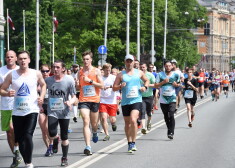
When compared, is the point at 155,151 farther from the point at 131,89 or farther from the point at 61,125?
the point at 61,125

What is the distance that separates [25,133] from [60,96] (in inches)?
58.8

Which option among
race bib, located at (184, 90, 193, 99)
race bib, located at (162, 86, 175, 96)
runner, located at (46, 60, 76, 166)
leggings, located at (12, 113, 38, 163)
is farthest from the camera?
race bib, located at (184, 90, 193, 99)

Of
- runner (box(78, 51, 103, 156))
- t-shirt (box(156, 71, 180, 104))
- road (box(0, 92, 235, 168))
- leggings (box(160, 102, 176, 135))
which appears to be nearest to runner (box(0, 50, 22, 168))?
road (box(0, 92, 235, 168))

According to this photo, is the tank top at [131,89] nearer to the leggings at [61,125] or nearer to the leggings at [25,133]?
the leggings at [61,125]

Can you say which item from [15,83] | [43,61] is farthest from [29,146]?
[43,61]

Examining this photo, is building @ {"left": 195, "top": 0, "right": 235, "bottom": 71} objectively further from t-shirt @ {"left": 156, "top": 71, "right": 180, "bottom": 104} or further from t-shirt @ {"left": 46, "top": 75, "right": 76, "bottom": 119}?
t-shirt @ {"left": 46, "top": 75, "right": 76, "bottom": 119}

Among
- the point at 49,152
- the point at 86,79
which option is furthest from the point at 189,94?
Result: the point at 49,152

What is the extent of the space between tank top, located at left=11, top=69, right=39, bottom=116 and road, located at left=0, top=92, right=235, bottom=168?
3.76ft

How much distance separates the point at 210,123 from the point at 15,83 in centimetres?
1226

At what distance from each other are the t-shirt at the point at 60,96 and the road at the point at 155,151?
2.50 ft

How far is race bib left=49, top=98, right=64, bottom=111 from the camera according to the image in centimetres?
1197

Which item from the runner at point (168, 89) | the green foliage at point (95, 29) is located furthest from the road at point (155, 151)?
the green foliage at point (95, 29)

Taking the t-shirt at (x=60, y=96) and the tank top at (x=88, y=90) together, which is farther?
the tank top at (x=88, y=90)

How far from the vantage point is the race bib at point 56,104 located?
1197 centimetres
